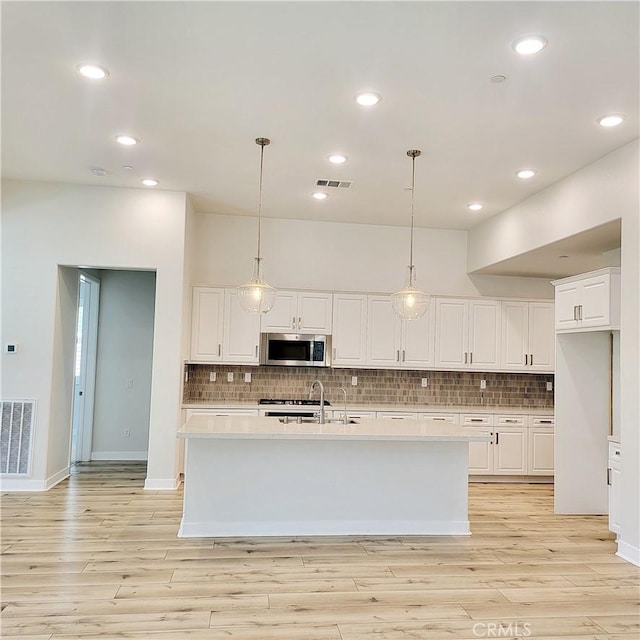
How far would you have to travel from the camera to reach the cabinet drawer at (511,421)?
690 centimetres

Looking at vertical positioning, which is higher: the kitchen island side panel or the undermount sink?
the undermount sink

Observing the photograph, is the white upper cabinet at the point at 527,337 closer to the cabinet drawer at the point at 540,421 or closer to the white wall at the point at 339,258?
the white wall at the point at 339,258

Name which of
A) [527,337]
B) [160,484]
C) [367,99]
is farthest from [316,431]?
[527,337]

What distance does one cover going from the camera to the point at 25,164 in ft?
17.5

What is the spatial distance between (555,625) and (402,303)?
2717mm

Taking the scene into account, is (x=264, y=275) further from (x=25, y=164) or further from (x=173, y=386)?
(x=25, y=164)

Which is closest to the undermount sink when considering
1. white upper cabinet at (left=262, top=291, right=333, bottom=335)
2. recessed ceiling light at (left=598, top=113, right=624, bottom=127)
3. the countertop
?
the countertop

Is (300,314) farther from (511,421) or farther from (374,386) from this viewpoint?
(511,421)

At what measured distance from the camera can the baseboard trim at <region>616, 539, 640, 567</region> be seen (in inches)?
159

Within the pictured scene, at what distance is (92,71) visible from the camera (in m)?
3.52

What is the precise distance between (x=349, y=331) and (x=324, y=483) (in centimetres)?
273

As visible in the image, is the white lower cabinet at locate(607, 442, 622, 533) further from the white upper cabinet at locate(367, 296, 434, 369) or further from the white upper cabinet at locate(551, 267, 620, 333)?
the white upper cabinet at locate(367, 296, 434, 369)

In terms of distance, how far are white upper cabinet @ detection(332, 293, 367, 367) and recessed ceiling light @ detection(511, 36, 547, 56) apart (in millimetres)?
4124

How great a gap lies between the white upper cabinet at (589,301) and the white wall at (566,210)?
44 centimetres
